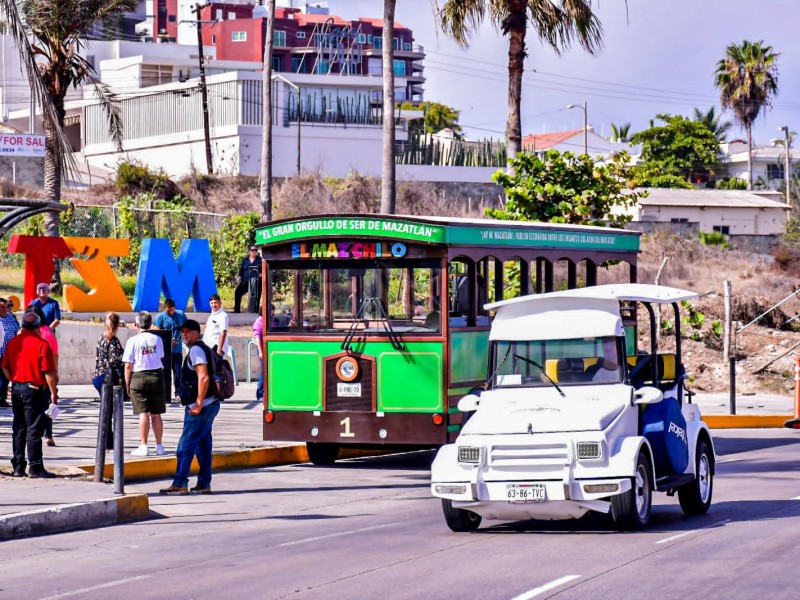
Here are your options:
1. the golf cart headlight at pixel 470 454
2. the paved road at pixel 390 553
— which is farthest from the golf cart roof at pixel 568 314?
the paved road at pixel 390 553

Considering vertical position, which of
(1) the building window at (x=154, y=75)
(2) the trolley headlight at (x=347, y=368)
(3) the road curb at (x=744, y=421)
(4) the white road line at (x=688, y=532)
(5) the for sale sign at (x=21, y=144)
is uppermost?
(1) the building window at (x=154, y=75)

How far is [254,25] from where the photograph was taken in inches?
4833

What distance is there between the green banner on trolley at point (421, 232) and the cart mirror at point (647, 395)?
5.10 metres

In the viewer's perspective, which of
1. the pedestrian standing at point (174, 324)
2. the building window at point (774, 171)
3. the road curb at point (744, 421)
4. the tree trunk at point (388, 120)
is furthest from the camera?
the building window at point (774, 171)

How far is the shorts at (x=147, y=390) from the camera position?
17250 mm

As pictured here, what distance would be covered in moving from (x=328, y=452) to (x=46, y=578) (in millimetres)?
8844

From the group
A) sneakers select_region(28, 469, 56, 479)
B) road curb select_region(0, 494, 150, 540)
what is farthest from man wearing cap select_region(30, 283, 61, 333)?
road curb select_region(0, 494, 150, 540)

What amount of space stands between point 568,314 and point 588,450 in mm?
2018

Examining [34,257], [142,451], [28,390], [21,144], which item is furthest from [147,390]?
[21,144]

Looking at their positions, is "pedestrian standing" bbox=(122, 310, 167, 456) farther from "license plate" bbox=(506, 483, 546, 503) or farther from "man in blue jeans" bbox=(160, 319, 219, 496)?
"license plate" bbox=(506, 483, 546, 503)

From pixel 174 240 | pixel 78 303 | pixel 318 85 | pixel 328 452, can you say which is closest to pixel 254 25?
pixel 318 85

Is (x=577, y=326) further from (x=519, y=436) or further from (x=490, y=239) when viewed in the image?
(x=490, y=239)

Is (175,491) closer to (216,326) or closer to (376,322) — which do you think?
(376,322)

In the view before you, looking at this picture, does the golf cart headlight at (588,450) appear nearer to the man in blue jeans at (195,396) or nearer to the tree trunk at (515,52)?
the man in blue jeans at (195,396)
